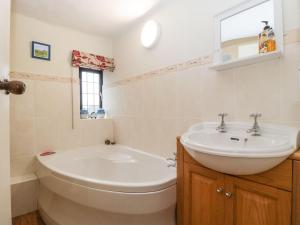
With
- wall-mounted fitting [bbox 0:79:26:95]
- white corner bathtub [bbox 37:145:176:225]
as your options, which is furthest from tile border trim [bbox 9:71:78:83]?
wall-mounted fitting [bbox 0:79:26:95]

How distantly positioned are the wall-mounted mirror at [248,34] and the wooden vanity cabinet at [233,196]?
717mm

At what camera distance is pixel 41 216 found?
1.87 m

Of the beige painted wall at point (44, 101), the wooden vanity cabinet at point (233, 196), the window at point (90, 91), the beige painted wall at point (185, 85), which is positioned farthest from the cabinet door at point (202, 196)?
the window at point (90, 91)

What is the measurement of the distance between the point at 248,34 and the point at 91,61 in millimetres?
1983

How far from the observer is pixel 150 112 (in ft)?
6.79

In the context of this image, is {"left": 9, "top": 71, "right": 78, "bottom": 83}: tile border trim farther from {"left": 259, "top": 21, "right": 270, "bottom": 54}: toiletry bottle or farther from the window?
{"left": 259, "top": 21, "right": 270, "bottom": 54}: toiletry bottle

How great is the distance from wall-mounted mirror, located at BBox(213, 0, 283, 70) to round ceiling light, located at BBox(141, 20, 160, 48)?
0.72 meters

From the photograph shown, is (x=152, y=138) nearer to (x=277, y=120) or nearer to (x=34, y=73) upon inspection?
(x=277, y=120)

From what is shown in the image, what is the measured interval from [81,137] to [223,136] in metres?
1.90

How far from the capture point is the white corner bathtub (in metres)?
1.28

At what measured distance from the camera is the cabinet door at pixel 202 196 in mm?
1039

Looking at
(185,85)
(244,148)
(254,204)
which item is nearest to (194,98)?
(185,85)

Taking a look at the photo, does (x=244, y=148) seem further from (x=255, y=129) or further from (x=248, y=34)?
(x=248, y=34)

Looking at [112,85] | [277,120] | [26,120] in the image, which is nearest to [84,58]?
[112,85]
